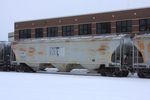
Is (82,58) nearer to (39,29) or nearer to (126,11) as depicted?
(126,11)

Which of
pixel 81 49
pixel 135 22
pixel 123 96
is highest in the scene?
pixel 135 22

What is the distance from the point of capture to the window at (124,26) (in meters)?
47.1

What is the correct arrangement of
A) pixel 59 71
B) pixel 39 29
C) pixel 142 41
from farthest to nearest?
pixel 39 29, pixel 59 71, pixel 142 41

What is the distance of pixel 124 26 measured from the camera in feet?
156

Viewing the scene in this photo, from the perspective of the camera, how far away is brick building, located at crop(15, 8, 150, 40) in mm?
46312

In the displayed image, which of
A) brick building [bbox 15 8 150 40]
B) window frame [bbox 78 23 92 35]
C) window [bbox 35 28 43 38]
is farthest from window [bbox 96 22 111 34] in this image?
window [bbox 35 28 43 38]

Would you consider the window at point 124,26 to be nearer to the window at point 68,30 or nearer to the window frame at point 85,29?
the window frame at point 85,29

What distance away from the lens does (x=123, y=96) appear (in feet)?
53.2

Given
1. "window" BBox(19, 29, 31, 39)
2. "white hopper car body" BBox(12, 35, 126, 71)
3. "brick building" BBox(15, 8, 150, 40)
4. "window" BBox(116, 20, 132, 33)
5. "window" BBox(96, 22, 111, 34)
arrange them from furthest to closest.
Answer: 1. "window" BBox(19, 29, 31, 39)
2. "window" BBox(96, 22, 111, 34)
3. "window" BBox(116, 20, 132, 33)
4. "brick building" BBox(15, 8, 150, 40)
5. "white hopper car body" BBox(12, 35, 126, 71)

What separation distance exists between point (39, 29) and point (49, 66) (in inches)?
753

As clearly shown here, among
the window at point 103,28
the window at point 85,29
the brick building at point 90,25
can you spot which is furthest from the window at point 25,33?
the window at point 103,28

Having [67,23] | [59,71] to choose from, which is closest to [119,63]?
[59,71]

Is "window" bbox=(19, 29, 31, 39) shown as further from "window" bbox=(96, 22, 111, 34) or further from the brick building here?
"window" bbox=(96, 22, 111, 34)

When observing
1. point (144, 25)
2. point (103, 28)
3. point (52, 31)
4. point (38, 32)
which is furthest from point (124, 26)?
point (38, 32)
